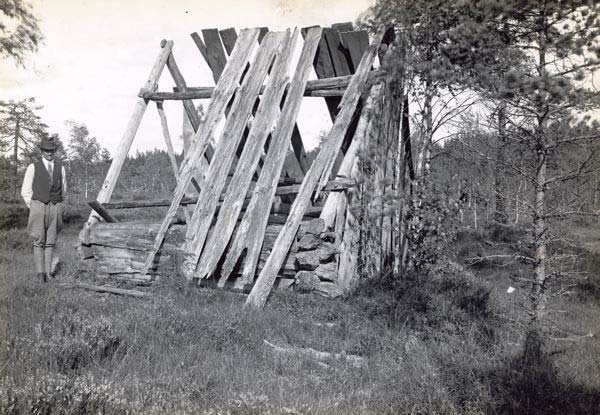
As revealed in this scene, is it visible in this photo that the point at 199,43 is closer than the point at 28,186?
No

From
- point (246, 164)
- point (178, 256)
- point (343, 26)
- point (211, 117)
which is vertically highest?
point (343, 26)

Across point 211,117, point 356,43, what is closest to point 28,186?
point 211,117

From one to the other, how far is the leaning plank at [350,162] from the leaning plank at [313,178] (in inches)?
7.1

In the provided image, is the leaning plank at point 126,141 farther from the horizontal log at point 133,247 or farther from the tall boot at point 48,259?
the tall boot at point 48,259

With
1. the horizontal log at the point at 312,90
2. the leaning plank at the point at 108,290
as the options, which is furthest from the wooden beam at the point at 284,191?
the leaning plank at the point at 108,290

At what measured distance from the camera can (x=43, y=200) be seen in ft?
22.7

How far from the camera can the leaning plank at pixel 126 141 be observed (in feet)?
25.3

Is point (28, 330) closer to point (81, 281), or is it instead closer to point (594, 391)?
point (81, 281)

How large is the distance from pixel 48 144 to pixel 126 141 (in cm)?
135

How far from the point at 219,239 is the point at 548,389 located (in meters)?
4.42

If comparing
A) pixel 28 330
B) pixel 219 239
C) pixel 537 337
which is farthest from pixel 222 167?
pixel 537 337

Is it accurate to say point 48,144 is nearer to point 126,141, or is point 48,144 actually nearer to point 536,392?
point 126,141

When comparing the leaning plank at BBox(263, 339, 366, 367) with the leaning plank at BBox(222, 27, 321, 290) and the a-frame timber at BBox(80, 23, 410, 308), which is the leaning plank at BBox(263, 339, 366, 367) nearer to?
the a-frame timber at BBox(80, 23, 410, 308)

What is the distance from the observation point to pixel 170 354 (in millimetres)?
3908
